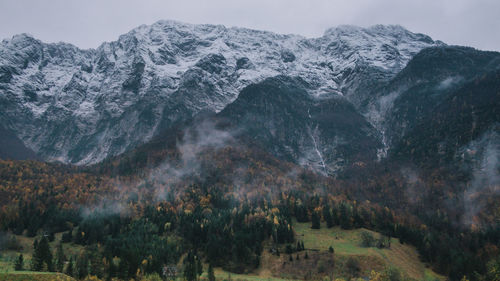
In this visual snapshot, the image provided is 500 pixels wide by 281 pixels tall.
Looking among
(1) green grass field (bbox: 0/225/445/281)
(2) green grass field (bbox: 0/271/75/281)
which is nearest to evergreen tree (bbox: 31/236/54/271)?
(1) green grass field (bbox: 0/225/445/281)

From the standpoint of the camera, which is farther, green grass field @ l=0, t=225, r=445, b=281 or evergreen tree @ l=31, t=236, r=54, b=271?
green grass field @ l=0, t=225, r=445, b=281

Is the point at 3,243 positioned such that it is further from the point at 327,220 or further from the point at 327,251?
the point at 327,220

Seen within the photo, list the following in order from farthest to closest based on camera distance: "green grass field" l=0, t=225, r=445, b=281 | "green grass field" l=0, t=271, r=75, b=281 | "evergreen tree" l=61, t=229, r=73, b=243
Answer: "evergreen tree" l=61, t=229, r=73, b=243, "green grass field" l=0, t=225, r=445, b=281, "green grass field" l=0, t=271, r=75, b=281

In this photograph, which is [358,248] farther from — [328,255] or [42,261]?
[42,261]

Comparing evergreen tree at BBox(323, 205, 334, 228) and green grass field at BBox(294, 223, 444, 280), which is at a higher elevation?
evergreen tree at BBox(323, 205, 334, 228)

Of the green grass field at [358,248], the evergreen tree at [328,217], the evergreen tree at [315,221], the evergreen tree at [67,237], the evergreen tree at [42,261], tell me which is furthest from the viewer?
the evergreen tree at [328,217]

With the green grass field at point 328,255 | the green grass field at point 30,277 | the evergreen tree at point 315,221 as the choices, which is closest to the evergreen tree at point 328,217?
the evergreen tree at point 315,221

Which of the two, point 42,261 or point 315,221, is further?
point 315,221

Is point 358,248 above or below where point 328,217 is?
below

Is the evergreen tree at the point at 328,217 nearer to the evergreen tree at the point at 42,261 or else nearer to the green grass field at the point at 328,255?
the green grass field at the point at 328,255

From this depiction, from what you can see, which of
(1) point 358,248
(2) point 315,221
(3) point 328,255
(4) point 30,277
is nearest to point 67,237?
(4) point 30,277

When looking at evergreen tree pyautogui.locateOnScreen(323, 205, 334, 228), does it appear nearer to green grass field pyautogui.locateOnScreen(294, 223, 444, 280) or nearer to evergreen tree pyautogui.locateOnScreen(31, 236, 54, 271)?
green grass field pyautogui.locateOnScreen(294, 223, 444, 280)

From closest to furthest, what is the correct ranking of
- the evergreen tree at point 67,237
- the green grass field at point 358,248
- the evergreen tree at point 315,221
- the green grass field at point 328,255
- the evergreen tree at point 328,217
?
1. the green grass field at point 328,255
2. the green grass field at point 358,248
3. the evergreen tree at point 67,237
4. the evergreen tree at point 315,221
5. the evergreen tree at point 328,217

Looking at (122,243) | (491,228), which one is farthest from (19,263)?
(491,228)
